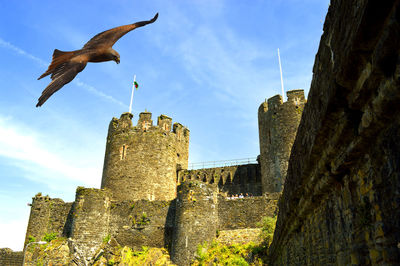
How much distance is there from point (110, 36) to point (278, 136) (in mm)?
15736

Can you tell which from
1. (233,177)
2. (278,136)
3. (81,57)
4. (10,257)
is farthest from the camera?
(233,177)

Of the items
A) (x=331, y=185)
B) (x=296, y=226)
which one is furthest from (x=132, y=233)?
(x=331, y=185)

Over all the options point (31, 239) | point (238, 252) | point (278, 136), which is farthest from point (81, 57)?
point (31, 239)

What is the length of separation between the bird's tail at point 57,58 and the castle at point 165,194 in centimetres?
1282

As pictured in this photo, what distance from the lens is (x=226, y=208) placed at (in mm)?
18078

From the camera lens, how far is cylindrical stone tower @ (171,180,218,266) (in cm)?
1658

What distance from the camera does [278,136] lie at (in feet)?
67.8

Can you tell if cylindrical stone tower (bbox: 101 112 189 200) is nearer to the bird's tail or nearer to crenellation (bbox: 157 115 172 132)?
crenellation (bbox: 157 115 172 132)

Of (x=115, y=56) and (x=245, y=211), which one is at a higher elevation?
(x=115, y=56)

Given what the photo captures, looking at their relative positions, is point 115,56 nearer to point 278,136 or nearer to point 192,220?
point 192,220

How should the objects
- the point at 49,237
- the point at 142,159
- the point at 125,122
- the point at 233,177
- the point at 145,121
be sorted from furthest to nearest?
the point at 125,122 → the point at 145,121 → the point at 233,177 → the point at 142,159 → the point at 49,237

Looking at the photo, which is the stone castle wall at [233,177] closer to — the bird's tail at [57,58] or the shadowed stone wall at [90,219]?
the shadowed stone wall at [90,219]

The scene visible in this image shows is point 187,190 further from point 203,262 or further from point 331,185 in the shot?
point 331,185

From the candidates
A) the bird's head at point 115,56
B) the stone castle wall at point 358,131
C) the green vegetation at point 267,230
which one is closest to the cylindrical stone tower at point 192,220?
the green vegetation at point 267,230
